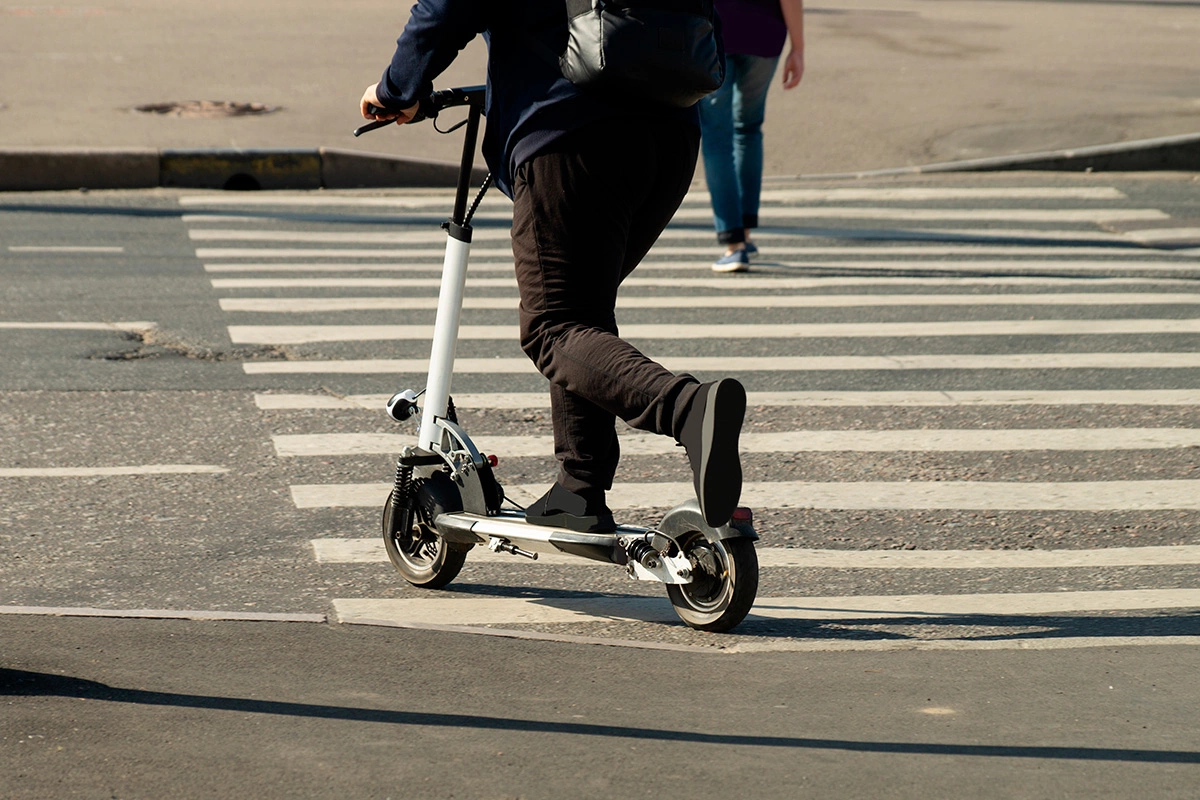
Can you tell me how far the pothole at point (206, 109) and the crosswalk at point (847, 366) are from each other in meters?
2.54

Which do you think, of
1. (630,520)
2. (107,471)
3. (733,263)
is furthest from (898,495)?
(733,263)

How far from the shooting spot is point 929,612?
14.1 feet

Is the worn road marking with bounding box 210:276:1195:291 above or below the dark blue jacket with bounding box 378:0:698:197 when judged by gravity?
below

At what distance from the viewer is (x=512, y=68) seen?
154 inches

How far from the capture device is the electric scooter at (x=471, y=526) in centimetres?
393

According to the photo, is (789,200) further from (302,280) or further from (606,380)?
(606,380)

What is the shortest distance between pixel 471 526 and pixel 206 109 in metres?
11.0

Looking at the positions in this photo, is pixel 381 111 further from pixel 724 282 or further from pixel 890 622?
pixel 724 282

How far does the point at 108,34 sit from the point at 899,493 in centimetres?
1538

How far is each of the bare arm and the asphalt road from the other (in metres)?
1.05

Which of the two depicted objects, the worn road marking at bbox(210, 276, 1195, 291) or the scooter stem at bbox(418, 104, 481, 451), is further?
the worn road marking at bbox(210, 276, 1195, 291)

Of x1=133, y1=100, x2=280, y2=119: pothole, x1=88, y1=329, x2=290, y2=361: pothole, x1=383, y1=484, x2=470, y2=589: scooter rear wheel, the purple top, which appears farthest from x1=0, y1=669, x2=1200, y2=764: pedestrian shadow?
x1=133, y1=100, x2=280, y2=119: pothole

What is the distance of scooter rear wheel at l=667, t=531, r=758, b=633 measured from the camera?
388cm

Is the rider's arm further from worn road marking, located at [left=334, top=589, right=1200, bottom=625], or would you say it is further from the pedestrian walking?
the pedestrian walking
